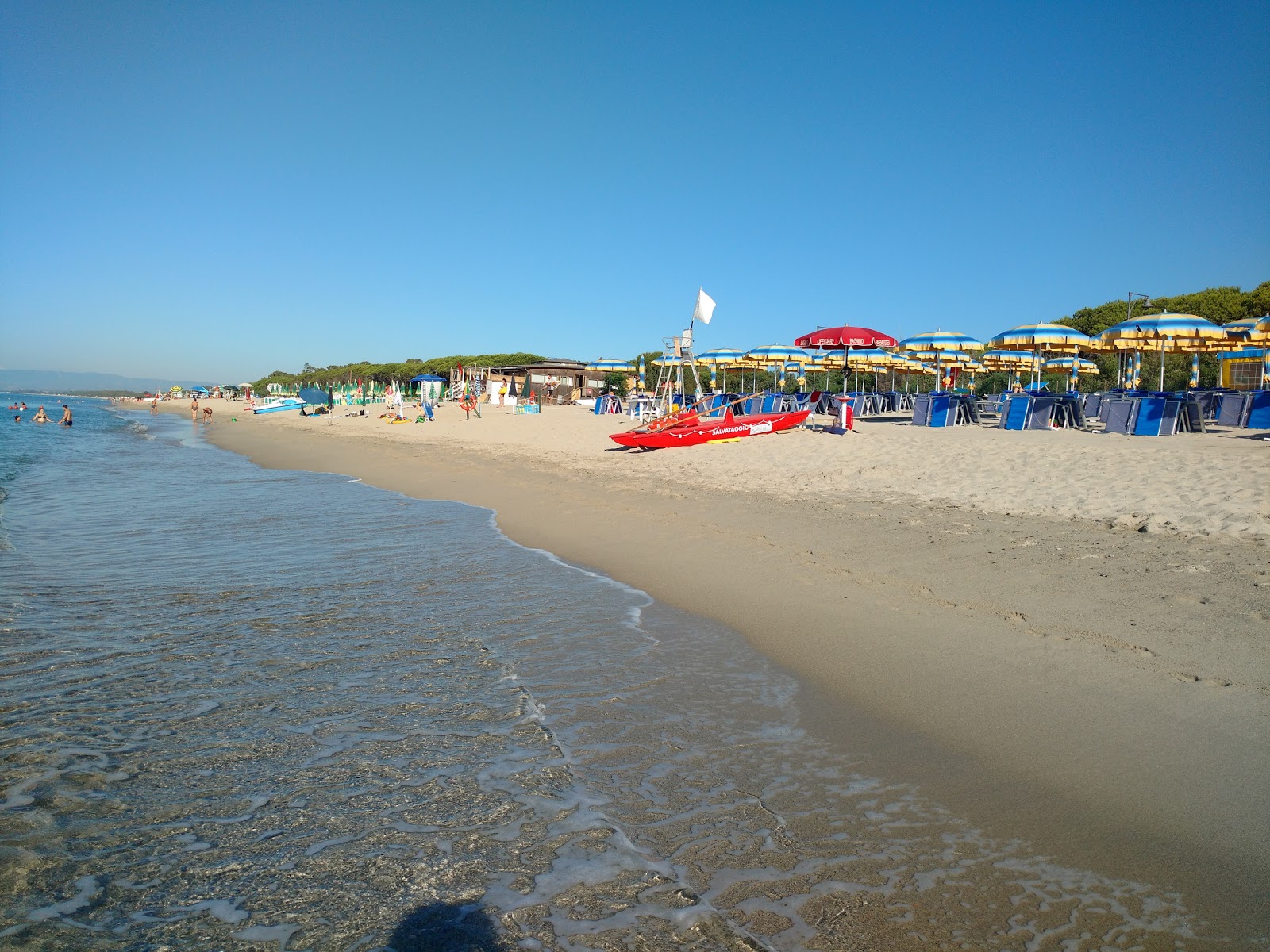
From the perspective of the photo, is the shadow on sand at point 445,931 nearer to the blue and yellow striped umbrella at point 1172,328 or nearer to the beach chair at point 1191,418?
the beach chair at point 1191,418

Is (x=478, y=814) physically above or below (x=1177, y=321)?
below

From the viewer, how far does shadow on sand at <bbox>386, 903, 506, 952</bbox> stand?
88.3 inches

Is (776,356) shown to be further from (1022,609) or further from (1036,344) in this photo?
(1022,609)

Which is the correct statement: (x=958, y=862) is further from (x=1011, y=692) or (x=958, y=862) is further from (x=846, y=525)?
(x=846, y=525)

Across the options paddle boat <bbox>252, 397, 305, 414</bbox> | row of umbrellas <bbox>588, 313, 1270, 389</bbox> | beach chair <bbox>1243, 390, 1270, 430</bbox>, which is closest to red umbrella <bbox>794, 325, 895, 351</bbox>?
row of umbrellas <bbox>588, 313, 1270, 389</bbox>

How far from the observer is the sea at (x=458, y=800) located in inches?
91.9

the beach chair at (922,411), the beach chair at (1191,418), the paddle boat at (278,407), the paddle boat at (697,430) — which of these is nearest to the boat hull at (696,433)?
the paddle boat at (697,430)

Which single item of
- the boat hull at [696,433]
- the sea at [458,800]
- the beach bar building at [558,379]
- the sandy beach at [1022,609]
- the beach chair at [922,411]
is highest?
the beach bar building at [558,379]

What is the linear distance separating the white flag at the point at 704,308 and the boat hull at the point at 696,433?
7.29ft

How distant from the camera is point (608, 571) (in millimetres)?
7230

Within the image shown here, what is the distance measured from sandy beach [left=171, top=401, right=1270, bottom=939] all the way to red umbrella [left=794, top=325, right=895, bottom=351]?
24.6ft

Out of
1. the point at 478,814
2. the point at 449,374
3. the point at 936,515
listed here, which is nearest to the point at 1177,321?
the point at 936,515

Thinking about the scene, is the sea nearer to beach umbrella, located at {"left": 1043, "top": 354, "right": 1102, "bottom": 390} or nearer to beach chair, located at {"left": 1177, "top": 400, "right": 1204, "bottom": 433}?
beach chair, located at {"left": 1177, "top": 400, "right": 1204, "bottom": 433}

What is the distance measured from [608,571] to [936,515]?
3604 mm
